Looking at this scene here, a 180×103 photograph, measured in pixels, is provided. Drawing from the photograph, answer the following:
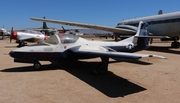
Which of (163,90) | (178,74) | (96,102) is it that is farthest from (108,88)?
(178,74)

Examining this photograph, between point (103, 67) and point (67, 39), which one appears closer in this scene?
point (103, 67)

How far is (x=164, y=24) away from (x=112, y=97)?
15.8 meters

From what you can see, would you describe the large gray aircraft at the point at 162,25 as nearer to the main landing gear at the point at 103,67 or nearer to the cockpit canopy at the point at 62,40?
the cockpit canopy at the point at 62,40

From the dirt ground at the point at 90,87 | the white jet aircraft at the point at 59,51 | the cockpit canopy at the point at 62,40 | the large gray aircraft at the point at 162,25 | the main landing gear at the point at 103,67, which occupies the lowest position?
the dirt ground at the point at 90,87

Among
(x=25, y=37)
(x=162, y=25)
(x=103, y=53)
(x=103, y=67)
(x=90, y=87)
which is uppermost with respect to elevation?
(x=162, y=25)

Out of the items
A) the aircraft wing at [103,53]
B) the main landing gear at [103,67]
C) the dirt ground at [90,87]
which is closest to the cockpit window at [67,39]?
the aircraft wing at [103,53]

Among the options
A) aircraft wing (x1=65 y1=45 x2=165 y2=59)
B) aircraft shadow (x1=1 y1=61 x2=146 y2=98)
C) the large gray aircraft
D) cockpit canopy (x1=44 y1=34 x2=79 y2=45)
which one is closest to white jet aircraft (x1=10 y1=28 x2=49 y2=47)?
the large gray aircraft

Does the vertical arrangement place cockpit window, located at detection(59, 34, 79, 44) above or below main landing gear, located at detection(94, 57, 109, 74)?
above

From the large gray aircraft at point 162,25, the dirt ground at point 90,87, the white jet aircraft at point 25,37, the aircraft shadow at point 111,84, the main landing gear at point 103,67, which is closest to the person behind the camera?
the dirt ground at point 90,87

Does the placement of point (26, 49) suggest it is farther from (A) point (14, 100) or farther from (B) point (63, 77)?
(A) point (14, 100)

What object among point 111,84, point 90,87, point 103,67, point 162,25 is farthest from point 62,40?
point 162,25

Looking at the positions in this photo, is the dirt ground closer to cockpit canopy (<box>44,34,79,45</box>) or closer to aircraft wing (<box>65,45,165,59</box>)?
aircraft wing (<box>65,45,165,59</box>)

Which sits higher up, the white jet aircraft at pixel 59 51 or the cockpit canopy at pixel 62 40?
the cockpit canopy at pixel 62 40

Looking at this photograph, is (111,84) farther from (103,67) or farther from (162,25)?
(162,25)
